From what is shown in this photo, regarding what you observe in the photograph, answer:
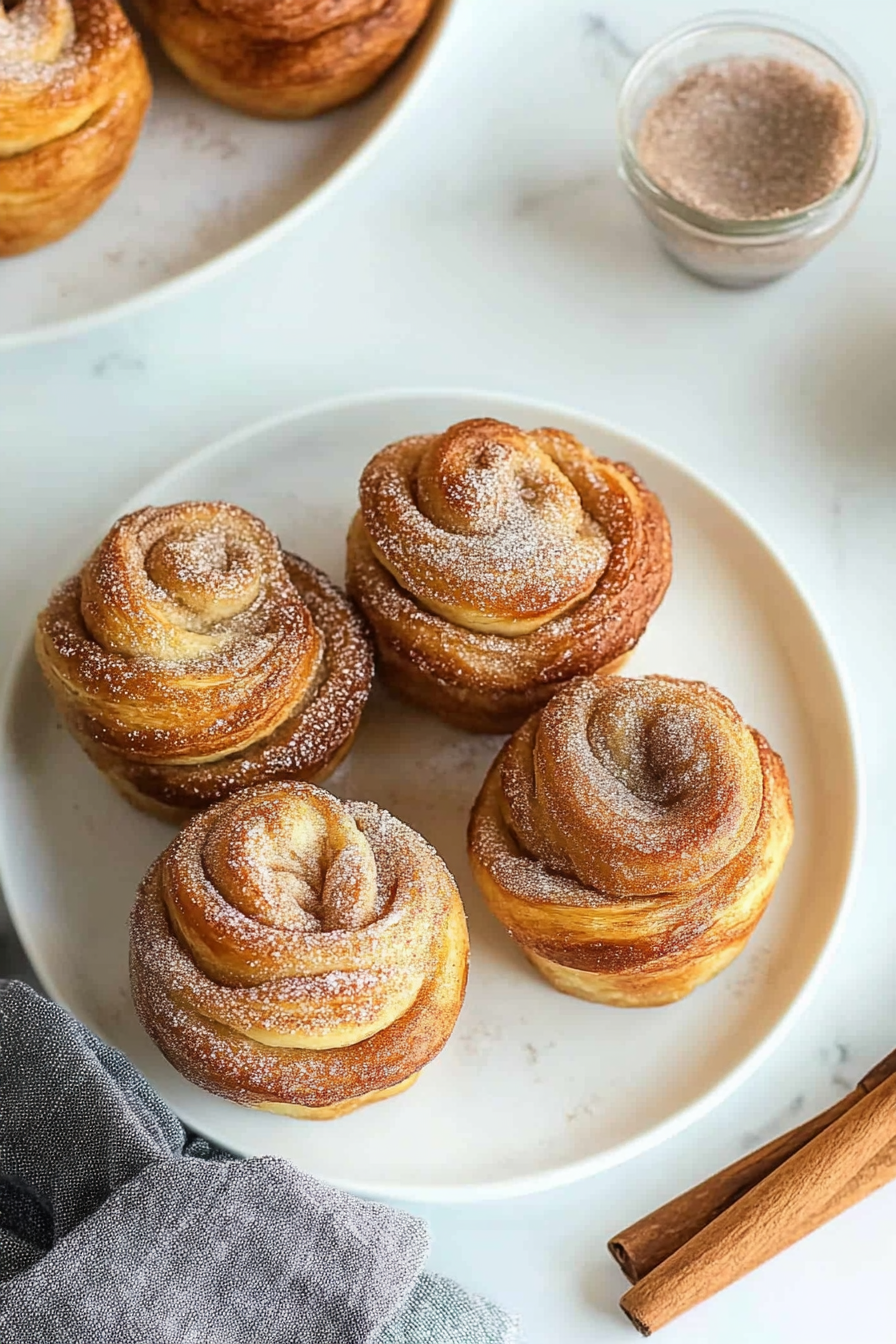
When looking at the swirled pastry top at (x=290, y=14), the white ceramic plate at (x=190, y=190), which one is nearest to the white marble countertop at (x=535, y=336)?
the white ceramic plate at (x=190, y=190)

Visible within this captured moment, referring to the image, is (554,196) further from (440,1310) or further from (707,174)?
(440,1310)

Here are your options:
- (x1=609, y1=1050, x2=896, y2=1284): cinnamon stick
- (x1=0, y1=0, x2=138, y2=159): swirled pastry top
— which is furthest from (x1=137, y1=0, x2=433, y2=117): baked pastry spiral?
(x1=609, y1=1050, x2=896, y2=1284): cinnamon stick

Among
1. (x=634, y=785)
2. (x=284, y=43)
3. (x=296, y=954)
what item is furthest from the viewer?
(x=284, y=43)

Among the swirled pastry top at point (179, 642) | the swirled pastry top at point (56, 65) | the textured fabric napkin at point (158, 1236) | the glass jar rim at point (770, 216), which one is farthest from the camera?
the glass jar rim at point (770, 216)

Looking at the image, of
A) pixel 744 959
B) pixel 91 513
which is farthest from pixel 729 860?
pixel 91 513

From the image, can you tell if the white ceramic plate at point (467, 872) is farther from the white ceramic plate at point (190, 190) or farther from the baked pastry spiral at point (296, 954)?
the white ceramic plate at point (190, 190)

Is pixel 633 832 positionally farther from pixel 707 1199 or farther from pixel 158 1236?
pixel 158 1236

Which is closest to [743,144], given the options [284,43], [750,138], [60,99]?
[750,138]
